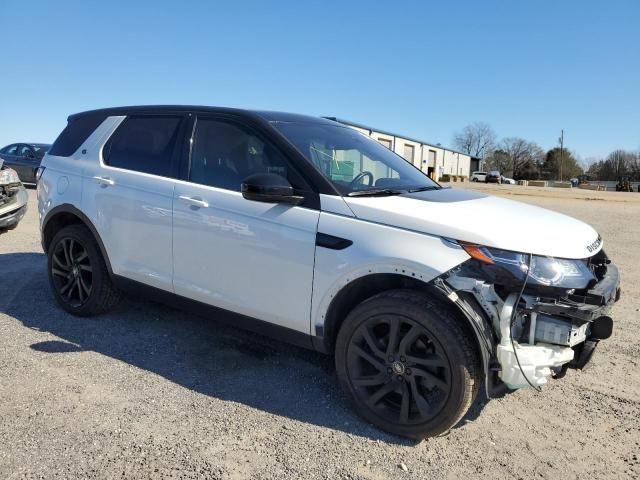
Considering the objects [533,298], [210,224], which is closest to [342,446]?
[533,298]

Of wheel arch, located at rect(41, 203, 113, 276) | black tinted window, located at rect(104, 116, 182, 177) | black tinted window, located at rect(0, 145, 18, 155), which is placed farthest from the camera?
black tinted window, located at rect(0, 145, 18, 155)

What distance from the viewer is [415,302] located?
8.95 feet

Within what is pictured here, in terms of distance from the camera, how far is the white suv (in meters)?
2.61

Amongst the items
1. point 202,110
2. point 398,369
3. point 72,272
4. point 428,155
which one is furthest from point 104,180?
point 428,155

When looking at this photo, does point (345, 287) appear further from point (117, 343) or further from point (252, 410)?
point (117, 343)

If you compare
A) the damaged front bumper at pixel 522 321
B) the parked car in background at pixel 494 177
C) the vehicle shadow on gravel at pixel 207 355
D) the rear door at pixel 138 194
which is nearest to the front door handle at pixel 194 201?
the rear door at pixel 138 194

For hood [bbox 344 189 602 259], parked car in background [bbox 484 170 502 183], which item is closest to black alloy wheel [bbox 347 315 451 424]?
hood [bbox 344 189 602 259]

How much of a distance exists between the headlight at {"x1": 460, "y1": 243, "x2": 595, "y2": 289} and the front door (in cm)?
100

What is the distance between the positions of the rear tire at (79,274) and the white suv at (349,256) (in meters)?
0.03

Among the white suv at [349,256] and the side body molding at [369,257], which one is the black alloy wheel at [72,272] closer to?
the white suv at [349,256]

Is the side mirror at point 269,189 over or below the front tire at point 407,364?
over

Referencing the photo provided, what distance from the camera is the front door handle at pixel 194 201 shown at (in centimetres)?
350

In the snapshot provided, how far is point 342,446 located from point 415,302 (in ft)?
2.97

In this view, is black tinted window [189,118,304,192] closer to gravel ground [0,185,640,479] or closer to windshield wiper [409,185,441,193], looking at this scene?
windshield wiper [409,185,441,193]
